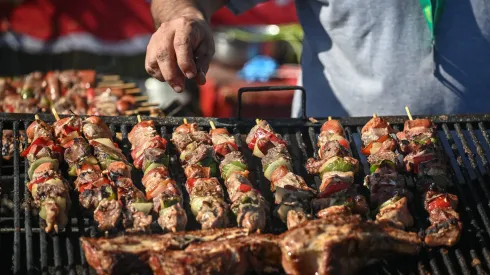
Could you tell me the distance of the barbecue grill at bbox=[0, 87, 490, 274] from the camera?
322cm

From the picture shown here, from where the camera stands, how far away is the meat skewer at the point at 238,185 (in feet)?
10.8

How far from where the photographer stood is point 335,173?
371 cm

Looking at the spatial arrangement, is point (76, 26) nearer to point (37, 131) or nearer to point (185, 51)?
point (37, 131)

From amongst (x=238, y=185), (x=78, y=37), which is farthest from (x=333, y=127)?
(x=78, y=37)

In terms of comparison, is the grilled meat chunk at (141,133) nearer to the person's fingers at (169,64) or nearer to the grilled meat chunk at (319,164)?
the person's fingers at (169,64)

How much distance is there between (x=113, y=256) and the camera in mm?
2941

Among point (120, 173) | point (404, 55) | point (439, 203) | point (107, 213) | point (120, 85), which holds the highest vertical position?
point (120, 85)

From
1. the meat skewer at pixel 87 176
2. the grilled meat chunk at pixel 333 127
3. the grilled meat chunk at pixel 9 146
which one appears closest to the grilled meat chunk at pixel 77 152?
the meat skewer at pixel 87 176

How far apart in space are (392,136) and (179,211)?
1440 millimetres

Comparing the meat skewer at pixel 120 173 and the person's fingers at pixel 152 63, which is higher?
the person's fingers at pixel 152 63

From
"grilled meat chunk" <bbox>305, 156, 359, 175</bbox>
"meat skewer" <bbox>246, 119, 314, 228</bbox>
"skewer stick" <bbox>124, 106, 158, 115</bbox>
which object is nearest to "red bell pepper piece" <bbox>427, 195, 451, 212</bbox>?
"grilled meat chunk" <bbox>305, 156, 359, 175</bbox>

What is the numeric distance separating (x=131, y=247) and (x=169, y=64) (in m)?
1.17

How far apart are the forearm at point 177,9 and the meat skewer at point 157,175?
73cm

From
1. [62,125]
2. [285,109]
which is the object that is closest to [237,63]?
[285,109]
